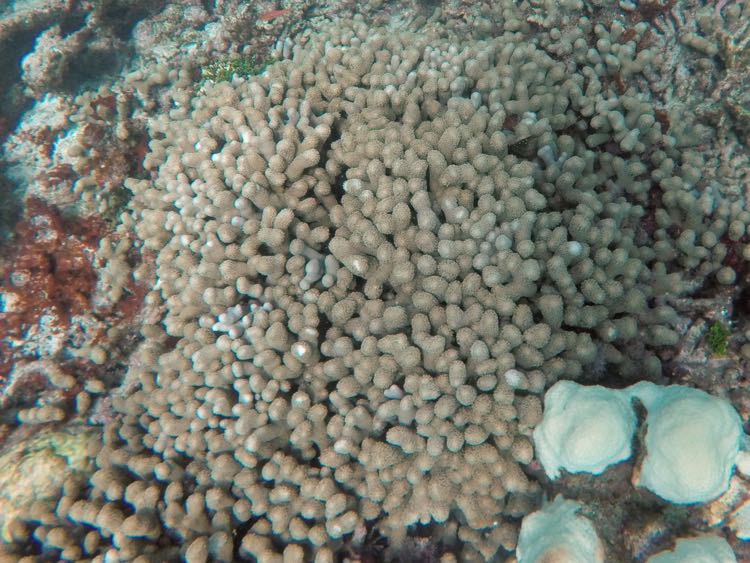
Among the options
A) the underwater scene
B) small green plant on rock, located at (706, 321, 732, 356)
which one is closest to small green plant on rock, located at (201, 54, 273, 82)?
the underwater scene

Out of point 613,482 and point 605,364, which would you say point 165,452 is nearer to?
point 613,482

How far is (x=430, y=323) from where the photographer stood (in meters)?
2.66

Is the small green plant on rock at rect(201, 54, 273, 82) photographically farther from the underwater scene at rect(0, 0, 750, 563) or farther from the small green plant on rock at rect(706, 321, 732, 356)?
the small green plant on rock at rect(706, 321, 732, 356)

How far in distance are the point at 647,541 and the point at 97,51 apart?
9803 millimetres

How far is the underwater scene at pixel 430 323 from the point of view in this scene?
90.4 inches

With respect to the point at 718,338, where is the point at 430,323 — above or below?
above

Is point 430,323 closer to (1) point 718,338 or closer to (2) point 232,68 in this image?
(1) point 718,338

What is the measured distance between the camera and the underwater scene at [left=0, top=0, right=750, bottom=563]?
229 centimetres

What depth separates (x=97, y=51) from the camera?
25.3 ft

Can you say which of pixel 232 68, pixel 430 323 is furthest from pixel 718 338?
pixel 232 68

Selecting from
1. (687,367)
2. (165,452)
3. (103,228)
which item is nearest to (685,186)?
(687,367)

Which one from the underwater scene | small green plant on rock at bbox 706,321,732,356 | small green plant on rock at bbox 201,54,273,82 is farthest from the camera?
small green plant on rock at bbox 201,54,273,82

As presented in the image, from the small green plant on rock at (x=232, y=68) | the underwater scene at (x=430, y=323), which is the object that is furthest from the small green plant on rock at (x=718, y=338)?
the small green plant on rock at (x=232, y=68)

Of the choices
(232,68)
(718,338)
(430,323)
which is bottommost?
(718,338)
